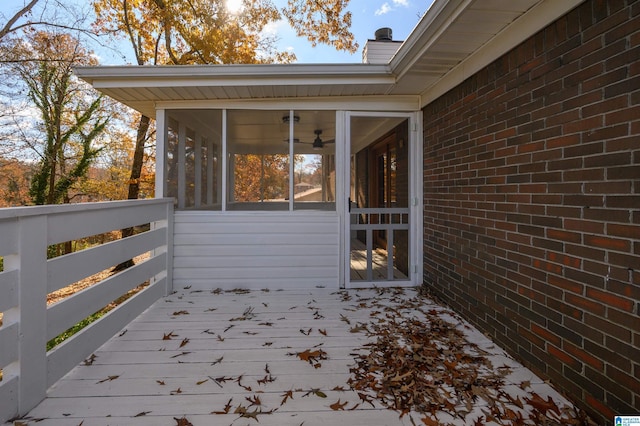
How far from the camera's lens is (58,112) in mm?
9508

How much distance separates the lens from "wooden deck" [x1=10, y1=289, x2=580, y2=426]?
1.64 meters

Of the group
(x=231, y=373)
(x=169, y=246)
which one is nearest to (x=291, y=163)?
(x=169, y=246)

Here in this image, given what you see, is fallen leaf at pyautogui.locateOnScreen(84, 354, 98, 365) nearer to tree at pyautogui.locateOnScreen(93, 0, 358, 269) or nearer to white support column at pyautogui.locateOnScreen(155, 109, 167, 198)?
white support column at pyautogui.locateOnScreen(155, 109, 167, 198)

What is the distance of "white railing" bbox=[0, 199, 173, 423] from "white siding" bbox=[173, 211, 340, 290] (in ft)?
3.07

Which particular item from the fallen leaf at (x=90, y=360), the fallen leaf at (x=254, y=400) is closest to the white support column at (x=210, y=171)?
the fallen leaf at (x=90, y=360)

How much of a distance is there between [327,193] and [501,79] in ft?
7.97

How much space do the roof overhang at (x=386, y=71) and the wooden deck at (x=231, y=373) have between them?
222cm

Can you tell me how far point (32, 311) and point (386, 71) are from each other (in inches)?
127

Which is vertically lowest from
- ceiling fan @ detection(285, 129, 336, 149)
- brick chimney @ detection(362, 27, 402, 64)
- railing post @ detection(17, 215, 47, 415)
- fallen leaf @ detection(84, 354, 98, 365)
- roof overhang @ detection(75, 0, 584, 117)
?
fallen leaf @ detection(84, 354, 98, 365)

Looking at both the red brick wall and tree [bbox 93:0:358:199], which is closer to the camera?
the red brick wall

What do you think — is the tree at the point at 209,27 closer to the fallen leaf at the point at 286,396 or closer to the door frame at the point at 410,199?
the door frame at the point at 410,199

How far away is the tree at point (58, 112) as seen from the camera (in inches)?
344

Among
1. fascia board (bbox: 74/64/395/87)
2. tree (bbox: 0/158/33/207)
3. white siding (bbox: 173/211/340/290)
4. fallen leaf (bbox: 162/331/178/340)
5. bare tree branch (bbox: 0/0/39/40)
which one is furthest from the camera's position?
tree (bbox: 0/158/33/207)

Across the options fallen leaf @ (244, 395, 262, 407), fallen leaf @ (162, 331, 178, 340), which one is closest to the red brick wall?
fallen leaf @ (244, 395, 262, 407)
